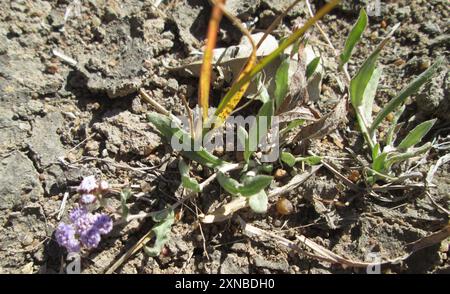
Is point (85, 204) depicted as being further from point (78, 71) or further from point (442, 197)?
point (442, 197)

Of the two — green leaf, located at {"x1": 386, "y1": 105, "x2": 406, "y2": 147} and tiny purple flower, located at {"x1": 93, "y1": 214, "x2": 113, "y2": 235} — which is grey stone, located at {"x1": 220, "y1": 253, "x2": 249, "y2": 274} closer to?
tiny purple flower, located at {"x1": 93, "y1": 214, "x2": 113, "y2": 235}

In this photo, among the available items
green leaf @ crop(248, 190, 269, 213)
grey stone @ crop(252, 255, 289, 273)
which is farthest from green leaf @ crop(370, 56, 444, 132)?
grey stone @ crop(252, 255, 289, 273)

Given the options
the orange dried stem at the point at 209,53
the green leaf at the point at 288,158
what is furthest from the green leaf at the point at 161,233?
the green leaf at the point at 288,158

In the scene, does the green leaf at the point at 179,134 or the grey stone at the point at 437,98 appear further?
the grey stone at the point at 437,98

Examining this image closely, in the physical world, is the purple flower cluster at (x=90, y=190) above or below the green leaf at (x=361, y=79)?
below

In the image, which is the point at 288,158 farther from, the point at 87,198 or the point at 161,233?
the point at 87,198

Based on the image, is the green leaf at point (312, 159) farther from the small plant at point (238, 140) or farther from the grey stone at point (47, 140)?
the grey stone at point (47, 140)

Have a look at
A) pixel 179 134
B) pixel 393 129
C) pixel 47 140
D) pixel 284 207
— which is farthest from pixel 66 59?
pixel 393 129
